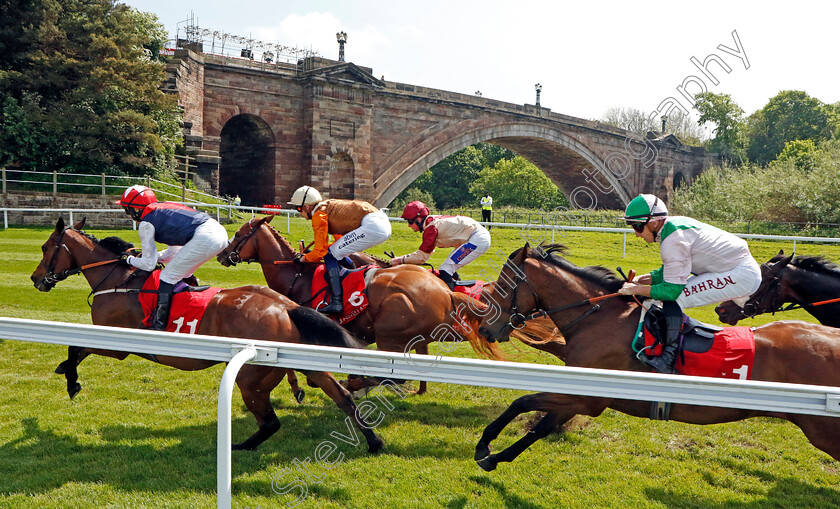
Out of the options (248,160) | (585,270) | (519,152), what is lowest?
(585,270)

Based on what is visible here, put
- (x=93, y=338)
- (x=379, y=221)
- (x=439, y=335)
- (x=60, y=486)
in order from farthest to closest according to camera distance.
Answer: (x=379, y=221), (x=439, y=335), (x=60, y=486), (x=93, y=338)

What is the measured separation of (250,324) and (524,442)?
2.03 m

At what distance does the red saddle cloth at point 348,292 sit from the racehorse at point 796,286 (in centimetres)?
339

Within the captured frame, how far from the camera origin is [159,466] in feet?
12.7

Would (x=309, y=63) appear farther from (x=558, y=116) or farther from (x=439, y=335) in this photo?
(x=439, y=335)

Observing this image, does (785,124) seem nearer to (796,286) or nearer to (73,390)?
(796,286)

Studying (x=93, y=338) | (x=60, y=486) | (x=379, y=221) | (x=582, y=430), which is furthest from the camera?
(x=379, y=221)

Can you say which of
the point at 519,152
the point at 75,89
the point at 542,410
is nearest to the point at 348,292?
the point at 542,410

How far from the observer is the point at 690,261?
373 centimetres

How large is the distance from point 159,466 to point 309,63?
25089 millimetres

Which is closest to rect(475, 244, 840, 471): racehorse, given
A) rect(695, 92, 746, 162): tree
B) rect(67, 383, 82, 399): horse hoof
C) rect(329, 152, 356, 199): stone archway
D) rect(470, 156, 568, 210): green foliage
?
rect(67, 383, 82, 399): horse hoof

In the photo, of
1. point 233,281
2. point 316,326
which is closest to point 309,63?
point 233,281

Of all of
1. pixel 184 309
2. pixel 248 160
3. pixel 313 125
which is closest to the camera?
pixel 184 309

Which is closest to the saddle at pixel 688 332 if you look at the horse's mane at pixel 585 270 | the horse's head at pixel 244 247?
the horse's mane at pixel 585 270
